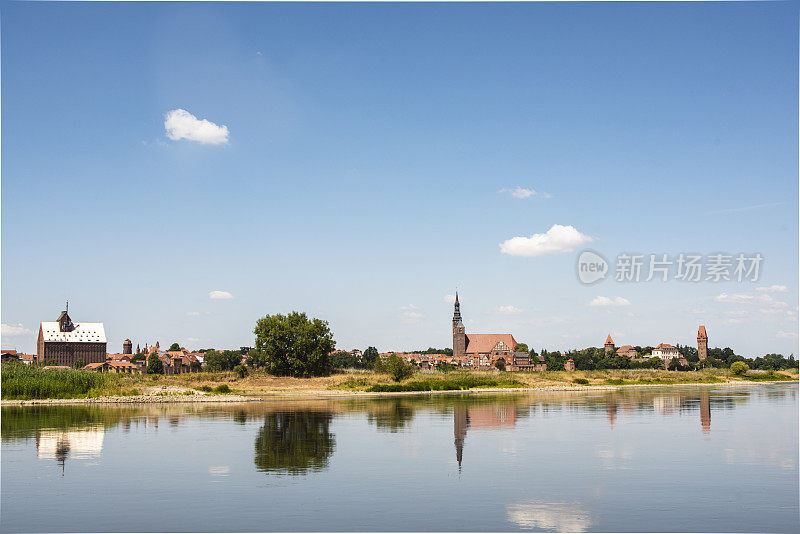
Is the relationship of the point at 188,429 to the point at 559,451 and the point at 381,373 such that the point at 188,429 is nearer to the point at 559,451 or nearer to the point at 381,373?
the point at 559,451

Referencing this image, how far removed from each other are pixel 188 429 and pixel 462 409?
964 inches

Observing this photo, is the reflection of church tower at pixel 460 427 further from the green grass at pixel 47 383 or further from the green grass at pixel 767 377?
the green grass at pixel 767 377

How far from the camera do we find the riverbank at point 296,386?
6694 centimetres

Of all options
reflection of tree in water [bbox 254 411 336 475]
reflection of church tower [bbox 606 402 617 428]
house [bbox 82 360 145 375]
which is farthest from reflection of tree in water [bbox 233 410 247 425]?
house [bbox 82 360 145 375]

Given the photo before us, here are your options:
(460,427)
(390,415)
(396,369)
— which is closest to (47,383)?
(390,415)

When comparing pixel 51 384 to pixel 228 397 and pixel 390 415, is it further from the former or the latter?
pixel 390 415

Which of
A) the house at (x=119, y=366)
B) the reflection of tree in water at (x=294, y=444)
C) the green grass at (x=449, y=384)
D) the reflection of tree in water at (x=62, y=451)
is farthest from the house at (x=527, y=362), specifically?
the reflection of tree in water at (x=62, y=451)

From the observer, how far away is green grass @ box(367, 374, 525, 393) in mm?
84175

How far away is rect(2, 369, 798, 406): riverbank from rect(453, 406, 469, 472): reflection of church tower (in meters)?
26.2

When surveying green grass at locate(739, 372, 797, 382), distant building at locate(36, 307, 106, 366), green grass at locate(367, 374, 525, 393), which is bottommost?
green grass at locate(739, 372, 797, 382)

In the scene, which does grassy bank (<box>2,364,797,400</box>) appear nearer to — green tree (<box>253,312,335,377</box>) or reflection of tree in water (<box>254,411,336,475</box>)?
A: green tree (<box>253,312,335,377</box>)

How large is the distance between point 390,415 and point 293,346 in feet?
167

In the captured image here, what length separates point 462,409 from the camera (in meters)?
55.7

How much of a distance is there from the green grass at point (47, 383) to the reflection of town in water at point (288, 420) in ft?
23.1
